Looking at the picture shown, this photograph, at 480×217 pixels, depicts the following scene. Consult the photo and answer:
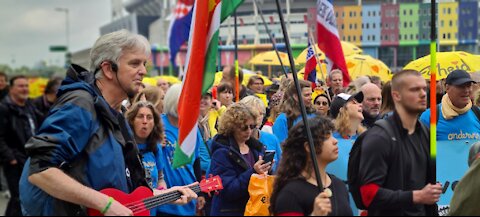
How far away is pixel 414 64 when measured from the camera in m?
9.98

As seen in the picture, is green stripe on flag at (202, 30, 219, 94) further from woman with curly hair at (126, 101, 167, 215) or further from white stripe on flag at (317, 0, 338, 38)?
white stripe on flag at (317, 0, 338, 38)

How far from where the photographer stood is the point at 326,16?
32.8 ft

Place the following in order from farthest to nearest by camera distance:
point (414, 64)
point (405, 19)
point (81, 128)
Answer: point (405, 19)
point (414, 64)
point (81, 128)

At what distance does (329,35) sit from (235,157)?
4.41 meters

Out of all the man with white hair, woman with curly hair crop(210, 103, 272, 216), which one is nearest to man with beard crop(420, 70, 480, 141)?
woman with curly hair crop(210, 103, 272, 216)

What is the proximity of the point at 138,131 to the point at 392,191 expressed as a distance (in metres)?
2.60

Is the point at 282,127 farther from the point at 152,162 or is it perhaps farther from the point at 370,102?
the point at 152,162

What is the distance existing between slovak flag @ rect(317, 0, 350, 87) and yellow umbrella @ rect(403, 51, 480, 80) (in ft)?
2.94

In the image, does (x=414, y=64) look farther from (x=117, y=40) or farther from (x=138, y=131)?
(x=117, y=40)

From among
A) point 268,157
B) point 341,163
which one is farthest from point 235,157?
point 341,163

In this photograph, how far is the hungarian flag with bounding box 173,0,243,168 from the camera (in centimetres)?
401

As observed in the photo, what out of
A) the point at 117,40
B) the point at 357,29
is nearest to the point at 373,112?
the point at 117,40

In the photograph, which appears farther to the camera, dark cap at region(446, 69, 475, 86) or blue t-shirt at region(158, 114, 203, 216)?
dark cap at region(446, 69, 475, 86)

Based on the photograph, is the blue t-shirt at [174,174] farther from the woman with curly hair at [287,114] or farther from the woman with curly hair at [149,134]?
the woman with curly hair at [287,114]
